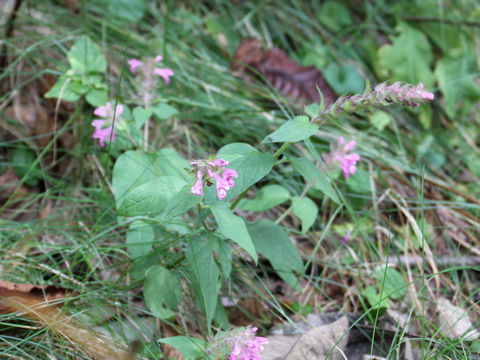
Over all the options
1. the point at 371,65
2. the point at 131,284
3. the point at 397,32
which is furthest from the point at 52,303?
the point at 397,32

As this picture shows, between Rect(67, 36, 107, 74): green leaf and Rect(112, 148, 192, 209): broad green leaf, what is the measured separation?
2.02 feet

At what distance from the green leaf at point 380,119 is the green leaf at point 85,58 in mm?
1630

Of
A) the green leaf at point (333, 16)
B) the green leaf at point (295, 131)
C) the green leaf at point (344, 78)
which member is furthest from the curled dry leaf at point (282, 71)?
the green leaf at point (295, 131)

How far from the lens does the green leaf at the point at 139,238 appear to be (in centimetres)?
143

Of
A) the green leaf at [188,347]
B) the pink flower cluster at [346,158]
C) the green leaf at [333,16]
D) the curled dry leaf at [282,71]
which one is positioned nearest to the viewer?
the green leaf at [188,347]

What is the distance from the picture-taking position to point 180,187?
1182 millimetres

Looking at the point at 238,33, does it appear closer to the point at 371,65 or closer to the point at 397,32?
the point at 371,65

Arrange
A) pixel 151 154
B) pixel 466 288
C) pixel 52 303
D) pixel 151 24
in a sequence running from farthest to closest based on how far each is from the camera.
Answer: pixel 151 24
pixel 466 288
pixel 151 154
pixel 52 303

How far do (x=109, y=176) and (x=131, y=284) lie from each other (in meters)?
0.64

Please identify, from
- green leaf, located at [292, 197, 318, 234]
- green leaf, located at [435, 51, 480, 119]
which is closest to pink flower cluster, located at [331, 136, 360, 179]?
green leaf, located at [292, 197, 318, 234]

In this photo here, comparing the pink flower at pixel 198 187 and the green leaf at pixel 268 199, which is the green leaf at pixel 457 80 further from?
the pink flower at pixel 198 187

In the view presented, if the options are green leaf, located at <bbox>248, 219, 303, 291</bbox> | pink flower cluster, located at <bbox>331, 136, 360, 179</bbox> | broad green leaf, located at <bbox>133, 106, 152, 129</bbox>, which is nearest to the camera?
green leaf, located at <bbox>248, 219, 303, 291</bbox>

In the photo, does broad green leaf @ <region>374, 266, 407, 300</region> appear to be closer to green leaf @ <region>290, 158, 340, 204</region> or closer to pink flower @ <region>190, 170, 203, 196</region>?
green leaf @ <region>290, 158, 340, 204</region>

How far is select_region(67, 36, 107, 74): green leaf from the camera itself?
6.32 feet
